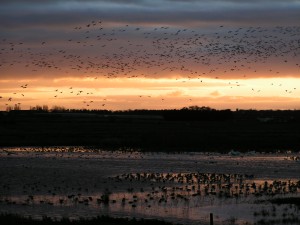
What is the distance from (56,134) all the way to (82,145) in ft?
37.7

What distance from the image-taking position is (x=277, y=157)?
62.8 m

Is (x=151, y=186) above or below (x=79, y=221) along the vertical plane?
above

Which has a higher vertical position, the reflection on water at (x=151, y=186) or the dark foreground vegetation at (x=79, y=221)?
the reflection on water at (x=151, y=186)

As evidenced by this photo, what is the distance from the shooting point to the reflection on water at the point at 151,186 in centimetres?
3142

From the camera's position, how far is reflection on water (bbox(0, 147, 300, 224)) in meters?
31.4

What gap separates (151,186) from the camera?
40000 millimetres

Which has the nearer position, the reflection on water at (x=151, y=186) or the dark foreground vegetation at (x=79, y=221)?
the dark foreground vegetation at (x=79, y=221)

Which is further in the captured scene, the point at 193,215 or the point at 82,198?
the point at 82,198

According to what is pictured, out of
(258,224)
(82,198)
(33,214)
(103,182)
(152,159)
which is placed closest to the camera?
(258,224)

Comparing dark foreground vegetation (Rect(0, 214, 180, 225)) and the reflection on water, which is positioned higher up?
the reflection on water

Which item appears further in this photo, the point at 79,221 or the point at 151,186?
the point at 151,186

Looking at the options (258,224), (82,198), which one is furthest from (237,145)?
(258,224)

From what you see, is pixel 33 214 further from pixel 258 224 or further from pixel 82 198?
pixel 258 224

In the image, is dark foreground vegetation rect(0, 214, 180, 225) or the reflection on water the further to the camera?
the reflection on water
